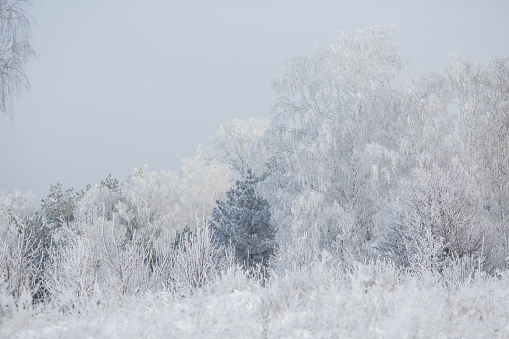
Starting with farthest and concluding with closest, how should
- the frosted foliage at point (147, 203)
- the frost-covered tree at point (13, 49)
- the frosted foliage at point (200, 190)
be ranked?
the frosted foliage at point (200, 190) < the frosted foliage at point (147, 203) < the frost-covered tree at point (13, 49)

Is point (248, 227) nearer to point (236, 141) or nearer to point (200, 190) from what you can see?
point (200, 190)

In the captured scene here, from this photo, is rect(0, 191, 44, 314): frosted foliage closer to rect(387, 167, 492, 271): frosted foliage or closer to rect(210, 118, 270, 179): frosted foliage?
rect(387, 167, 492, 271): frosted foliage

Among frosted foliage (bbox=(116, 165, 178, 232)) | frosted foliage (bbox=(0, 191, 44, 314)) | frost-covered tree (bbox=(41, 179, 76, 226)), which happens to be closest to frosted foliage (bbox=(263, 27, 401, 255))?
frosted foliage (bbox=(0, 191, 44, 314))

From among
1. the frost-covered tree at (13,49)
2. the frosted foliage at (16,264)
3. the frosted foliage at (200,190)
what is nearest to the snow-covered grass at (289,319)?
the frosted foliage at (16,264)

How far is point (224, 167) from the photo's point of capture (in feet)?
109

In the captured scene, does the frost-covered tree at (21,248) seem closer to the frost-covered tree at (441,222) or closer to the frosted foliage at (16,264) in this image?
the frosted foliage at (16,264)

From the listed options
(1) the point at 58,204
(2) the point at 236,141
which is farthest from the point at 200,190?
(1) the point at 58,204

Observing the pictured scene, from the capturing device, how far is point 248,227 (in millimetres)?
14570

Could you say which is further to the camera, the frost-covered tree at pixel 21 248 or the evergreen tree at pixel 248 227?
the evergreen tree at pixel 248 227

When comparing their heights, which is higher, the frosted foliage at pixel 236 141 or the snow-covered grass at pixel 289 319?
the frosted foliage at pixel 236 141

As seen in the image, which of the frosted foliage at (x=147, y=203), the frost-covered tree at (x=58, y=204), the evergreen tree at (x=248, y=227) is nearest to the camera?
the evergreen tree at (x=248, y=227)

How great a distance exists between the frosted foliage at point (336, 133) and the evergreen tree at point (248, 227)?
63cm

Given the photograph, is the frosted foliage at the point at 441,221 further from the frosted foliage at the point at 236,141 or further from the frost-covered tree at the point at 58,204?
the frost-covered tree at the point at 58,204

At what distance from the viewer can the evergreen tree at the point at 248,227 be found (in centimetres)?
1441
